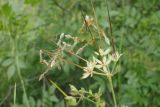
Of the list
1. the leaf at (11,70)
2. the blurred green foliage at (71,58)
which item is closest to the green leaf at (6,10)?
the blurred green foliage at (71,58)

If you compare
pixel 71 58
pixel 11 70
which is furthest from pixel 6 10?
pixel 71 58

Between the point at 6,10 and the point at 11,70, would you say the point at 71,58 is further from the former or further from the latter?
the point at 6,10

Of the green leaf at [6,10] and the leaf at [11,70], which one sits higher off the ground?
the green leaf at [6,10]

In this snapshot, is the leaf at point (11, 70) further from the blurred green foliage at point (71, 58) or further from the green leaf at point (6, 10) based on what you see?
the green leaf at point (6, 10)

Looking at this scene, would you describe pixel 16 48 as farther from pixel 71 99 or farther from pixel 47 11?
pixel 71 99

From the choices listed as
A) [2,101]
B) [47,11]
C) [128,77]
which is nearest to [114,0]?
[47,11]

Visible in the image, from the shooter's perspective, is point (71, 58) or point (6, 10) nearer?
point (6, 10)

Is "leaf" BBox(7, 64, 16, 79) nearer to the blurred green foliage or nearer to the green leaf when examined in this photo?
the blurred green foliage

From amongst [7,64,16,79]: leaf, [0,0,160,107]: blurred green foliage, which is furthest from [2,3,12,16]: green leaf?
[7,64,16,79]: leaf
